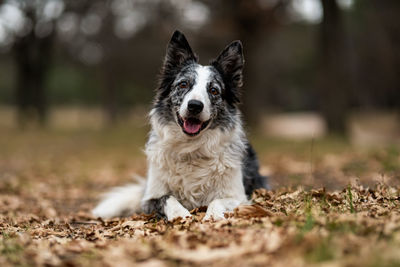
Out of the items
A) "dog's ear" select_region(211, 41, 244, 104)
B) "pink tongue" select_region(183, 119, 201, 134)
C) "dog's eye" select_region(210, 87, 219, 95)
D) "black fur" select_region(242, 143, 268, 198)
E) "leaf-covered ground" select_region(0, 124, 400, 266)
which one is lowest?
"leaf-covered ground" select_region(0, 124, 400, 266)

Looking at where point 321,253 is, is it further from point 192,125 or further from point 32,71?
point 32,71

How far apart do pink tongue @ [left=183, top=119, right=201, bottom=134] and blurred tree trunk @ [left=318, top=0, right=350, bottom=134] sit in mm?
12993

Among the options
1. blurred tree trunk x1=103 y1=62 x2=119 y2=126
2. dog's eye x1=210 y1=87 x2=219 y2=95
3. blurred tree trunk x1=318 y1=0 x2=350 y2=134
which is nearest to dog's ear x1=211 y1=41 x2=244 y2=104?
dog's eye x1=210 y1=87 x2=219 y2=95

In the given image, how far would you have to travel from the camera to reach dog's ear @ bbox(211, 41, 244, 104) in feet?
17.6

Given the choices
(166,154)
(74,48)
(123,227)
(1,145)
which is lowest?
(123,227)

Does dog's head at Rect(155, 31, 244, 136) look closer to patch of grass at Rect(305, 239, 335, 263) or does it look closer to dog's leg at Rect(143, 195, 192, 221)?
dog's leg at Rect(143, 195, 192, 221)

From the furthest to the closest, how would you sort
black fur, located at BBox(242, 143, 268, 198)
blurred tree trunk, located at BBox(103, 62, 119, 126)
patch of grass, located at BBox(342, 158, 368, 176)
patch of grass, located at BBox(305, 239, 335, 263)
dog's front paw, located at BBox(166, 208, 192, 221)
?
blurred tree trunk, located at BBox(103, 62, 119, 126) → patch of grass, located at BBox(342, 158, 368, 176) → black fur, located at BBox(242, 143, 268, 198) → dog's front paw, located at BBox(166, 208, 192, 221) → patch of grass, located at BBox(305, 239, 335, 263)

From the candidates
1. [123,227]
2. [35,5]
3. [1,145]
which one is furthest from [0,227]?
[35,5]

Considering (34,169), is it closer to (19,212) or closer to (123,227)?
(19,212)

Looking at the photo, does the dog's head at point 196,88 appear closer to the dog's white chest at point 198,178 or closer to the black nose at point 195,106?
the black nose at point 195,106

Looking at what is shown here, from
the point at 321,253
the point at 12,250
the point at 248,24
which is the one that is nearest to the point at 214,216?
the point at 321,253

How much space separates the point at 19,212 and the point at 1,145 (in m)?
12.4

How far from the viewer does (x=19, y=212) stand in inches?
244

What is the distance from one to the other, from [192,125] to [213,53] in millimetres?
23267
